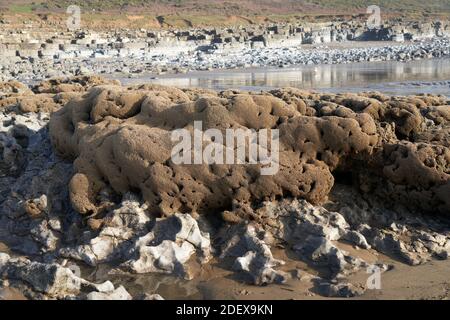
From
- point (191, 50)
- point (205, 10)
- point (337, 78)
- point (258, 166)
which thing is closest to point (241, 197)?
point (258, 166)

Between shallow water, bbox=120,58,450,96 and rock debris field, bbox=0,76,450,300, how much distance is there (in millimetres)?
12763

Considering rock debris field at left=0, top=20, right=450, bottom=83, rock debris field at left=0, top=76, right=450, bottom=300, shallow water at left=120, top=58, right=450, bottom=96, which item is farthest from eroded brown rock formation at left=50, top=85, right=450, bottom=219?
rock debris field at left=0, top=20, right=450, bottom=83

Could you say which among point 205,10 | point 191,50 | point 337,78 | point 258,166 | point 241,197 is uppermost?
point 205,10

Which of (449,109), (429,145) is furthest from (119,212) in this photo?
(449,109)

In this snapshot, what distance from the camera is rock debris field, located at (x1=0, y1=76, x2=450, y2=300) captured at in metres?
6.15

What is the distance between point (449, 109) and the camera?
841 cm

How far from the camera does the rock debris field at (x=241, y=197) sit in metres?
6.15

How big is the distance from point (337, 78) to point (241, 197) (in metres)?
19.9

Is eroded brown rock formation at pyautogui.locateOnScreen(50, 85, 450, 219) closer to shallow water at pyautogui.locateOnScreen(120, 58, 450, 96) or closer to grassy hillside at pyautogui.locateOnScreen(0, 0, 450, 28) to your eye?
shallow water at pyautogui.locateOnScreen(120, 58, 450, 96)

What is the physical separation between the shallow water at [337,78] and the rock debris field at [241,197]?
12.8 m

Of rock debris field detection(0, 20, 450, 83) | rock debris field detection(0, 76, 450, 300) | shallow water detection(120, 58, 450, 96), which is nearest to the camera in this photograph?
rock debris field detection(0, 76, 450, 300)

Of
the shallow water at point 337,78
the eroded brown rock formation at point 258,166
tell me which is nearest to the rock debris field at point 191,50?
the shallow water at point 337,78

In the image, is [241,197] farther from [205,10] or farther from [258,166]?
[205,10]

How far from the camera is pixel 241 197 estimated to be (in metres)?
6.71
